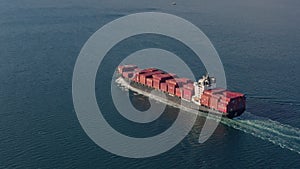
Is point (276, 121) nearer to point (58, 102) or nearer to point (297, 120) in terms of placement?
point (297, 120)

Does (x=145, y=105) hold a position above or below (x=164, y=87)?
below

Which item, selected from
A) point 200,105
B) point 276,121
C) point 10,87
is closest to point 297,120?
point 276,121

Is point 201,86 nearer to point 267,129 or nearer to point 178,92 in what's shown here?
point 178,92

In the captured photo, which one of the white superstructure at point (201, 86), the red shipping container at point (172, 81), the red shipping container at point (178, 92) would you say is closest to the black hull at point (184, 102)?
the red shipping container at point (178, 92)

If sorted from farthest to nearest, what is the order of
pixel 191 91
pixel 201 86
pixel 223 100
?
pixel 191 91
pixel 201 86
pixel 223 100

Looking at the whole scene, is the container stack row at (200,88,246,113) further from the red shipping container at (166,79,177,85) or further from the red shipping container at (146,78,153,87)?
the red shipping container at (146,78,153,87)

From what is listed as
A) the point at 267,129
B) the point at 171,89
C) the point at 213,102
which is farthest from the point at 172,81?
the point at 267,129

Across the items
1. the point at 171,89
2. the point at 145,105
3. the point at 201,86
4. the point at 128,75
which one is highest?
the point at 128,75

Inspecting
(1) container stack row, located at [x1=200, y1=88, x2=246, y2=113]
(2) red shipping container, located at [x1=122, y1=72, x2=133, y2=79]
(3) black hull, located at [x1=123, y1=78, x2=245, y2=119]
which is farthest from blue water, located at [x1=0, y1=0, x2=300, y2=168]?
(2) red shipping container, located at [x1=122, y1=72, x2=133, y2=79]
